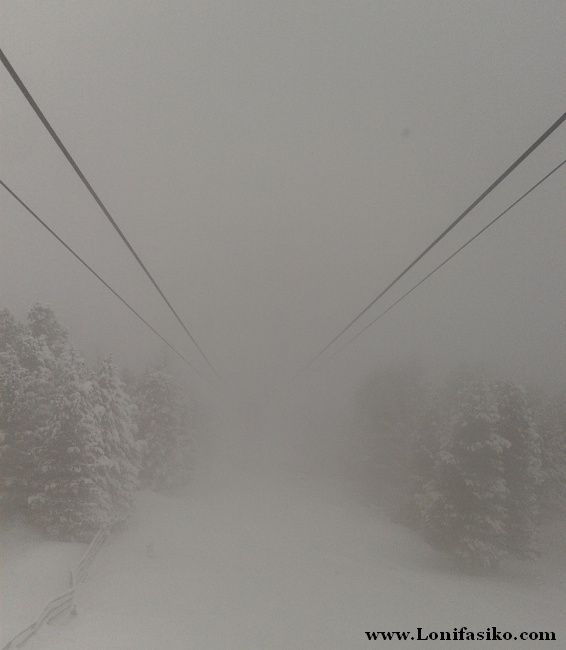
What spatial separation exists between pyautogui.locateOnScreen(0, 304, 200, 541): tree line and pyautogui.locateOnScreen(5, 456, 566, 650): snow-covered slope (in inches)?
105

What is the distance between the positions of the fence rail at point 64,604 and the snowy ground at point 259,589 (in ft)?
1.06

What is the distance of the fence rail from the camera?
10111 millimetres

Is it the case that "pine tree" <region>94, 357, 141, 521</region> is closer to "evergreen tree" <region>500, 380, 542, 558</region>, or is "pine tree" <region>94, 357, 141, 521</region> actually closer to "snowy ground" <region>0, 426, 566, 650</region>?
"snowy ground" <region>0, 426, 566, 650</region>

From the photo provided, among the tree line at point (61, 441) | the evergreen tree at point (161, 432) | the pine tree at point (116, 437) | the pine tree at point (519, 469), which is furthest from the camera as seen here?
the evergreen tree at point (161, 432)

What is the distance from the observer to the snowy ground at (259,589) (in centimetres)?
1247

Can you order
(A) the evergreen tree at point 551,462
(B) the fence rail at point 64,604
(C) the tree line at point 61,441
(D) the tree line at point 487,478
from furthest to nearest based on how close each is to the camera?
1. (A) the evergreen tree at point 551,462
2. (D) the tree line at point 487,478
3. (C) the tree line at point 61,441
4. (B) the fence rail at point 64,604

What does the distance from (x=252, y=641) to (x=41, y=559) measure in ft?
32.0

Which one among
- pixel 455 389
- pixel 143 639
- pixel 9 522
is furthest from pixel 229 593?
→ pixel 455 389

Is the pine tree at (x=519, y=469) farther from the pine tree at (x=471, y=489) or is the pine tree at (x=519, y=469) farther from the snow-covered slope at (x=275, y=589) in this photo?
the snow-covered slope at (x=275, y=589)

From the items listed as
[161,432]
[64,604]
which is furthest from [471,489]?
[161,432]

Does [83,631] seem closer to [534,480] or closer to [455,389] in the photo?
[534,480]

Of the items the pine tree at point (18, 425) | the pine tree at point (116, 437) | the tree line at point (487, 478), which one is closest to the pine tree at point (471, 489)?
the tree line at point (487, 478)

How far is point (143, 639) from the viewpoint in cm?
1127

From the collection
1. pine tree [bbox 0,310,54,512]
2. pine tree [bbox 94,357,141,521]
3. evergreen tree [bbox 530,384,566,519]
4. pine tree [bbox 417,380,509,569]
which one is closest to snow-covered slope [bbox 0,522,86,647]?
pine tree [bbox 0,310,54,512]
